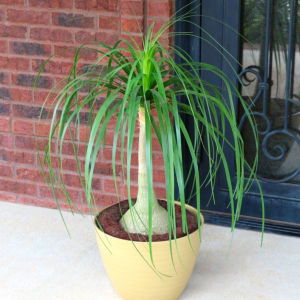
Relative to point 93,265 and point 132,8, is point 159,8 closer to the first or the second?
point 132,8

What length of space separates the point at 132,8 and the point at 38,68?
2.10 feet

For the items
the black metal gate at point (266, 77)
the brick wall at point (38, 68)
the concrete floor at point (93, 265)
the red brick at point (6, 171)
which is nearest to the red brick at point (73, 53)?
the brick wall at point (38, 68)

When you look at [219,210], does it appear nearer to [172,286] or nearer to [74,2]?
[172,286]

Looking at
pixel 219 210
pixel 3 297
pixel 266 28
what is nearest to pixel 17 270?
pixel 3 297

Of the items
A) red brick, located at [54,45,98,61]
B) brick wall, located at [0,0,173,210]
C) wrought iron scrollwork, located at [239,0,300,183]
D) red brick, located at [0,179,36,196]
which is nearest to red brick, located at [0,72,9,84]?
brick wall, located at [0,0,173,210]

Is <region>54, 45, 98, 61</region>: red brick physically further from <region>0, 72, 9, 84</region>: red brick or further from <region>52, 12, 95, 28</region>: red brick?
<region>0, 72, 9, 84</region>: red brick

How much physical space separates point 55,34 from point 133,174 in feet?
2.78

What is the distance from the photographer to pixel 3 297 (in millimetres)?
1929

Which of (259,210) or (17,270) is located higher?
(259,210)

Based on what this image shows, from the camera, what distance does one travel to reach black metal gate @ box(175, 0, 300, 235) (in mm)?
2287

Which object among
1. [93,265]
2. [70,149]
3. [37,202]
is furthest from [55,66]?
[93,265]

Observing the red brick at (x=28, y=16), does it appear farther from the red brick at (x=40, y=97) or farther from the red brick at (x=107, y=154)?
the red brick at (x=107, y=154)

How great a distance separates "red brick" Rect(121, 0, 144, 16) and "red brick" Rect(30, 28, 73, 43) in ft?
1.08

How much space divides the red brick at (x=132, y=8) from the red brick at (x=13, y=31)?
591mm
